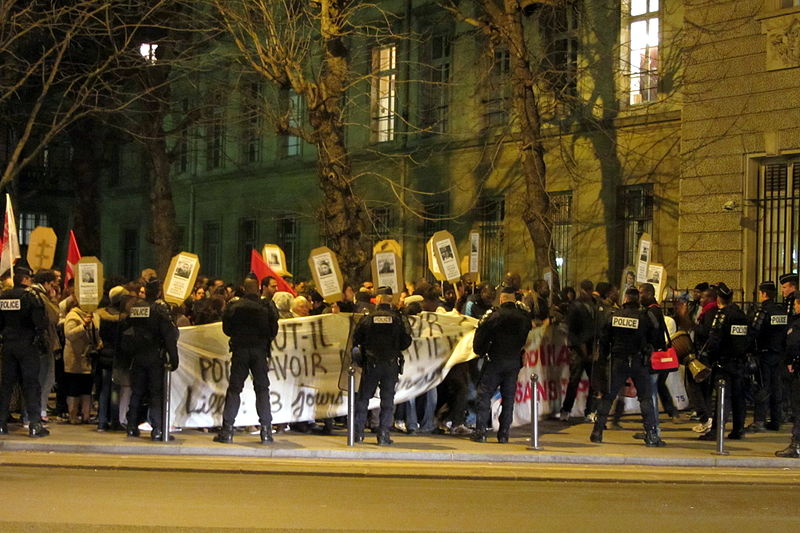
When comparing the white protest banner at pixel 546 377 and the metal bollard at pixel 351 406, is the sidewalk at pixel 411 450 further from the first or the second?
the white protest banner at pixel 546 377

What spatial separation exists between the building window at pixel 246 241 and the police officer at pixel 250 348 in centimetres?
2362

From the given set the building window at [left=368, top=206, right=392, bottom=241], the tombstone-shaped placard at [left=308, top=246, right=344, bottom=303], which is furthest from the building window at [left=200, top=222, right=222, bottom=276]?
the tombstone-shaped placard at [left=308, top=246, right=344, bottom=303]

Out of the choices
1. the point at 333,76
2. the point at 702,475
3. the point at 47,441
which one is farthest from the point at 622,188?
the point at 47,441

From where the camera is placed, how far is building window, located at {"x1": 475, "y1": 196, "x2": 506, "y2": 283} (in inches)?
1116

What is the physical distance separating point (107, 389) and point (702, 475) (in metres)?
7.15

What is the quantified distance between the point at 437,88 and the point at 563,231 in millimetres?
5682

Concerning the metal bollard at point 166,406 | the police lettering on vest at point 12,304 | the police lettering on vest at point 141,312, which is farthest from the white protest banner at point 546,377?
the police lettering on vest at point 12,304

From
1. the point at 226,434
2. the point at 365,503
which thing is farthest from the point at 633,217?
the point at 365,503

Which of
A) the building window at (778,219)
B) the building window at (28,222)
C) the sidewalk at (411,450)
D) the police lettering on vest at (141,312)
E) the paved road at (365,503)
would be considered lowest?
the paved road at (365,503)

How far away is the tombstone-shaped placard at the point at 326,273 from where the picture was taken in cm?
1684

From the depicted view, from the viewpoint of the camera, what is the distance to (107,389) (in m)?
14.1

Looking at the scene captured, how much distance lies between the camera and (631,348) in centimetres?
1337

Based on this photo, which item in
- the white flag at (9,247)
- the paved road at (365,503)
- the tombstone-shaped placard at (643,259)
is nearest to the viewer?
the paved road at (365,503)

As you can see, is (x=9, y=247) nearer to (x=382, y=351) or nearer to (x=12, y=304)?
→ (x=12, y=304)
